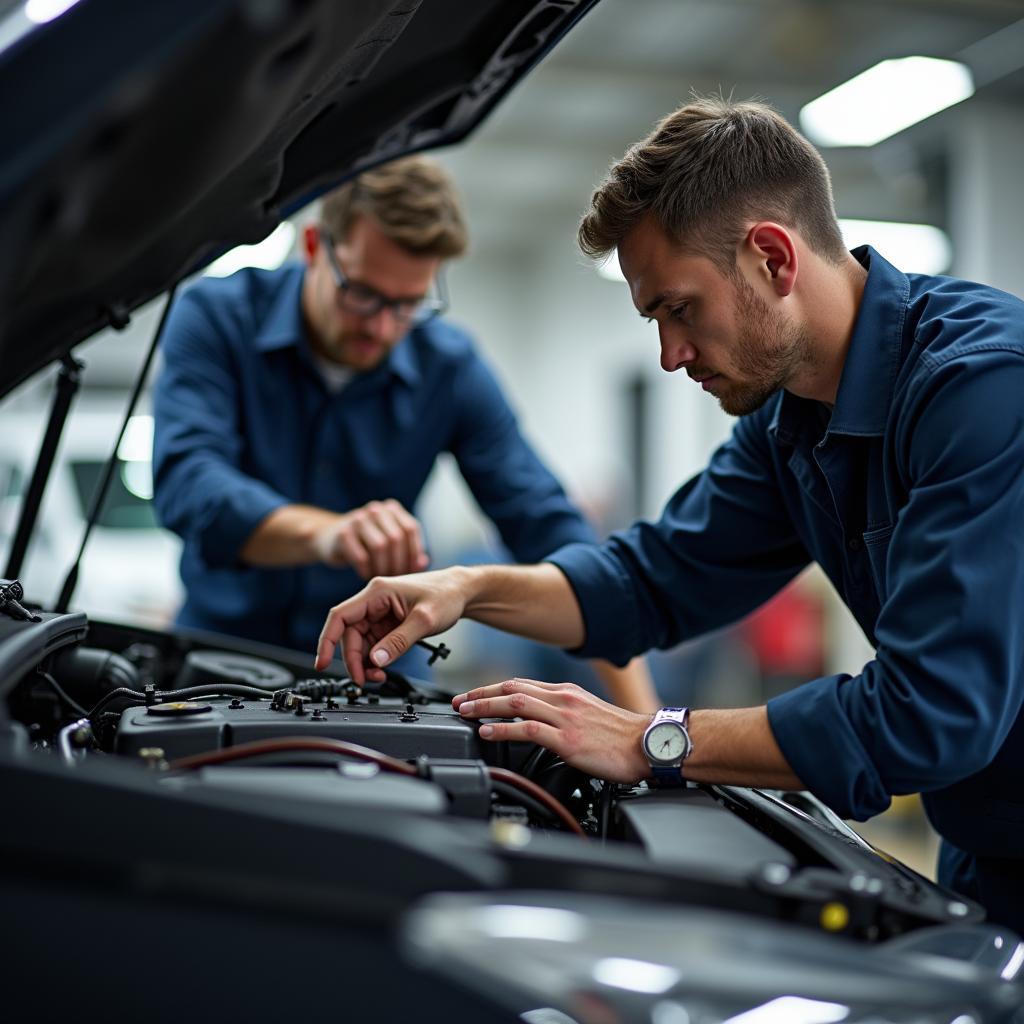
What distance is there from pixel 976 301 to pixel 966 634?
0.45 meters

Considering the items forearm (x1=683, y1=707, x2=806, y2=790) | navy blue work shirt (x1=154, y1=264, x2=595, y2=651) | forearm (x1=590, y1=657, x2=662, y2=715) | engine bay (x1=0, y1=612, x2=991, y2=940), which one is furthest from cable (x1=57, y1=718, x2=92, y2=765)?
forearm (x1=590, y1=657, x2=662, y2=715)

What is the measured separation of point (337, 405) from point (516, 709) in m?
1.16

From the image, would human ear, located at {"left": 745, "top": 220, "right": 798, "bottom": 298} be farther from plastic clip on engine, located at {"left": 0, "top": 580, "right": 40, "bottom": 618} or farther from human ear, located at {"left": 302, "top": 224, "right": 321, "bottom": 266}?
human ear, located at {"left": 302, "top": 224, "right": 321, "bottom": 266}

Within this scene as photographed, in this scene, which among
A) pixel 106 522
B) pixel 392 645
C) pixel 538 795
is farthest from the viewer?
pixel 106 522

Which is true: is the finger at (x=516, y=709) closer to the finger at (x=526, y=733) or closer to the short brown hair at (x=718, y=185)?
the finger at (x=526, y=733)

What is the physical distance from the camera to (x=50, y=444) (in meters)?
1.63

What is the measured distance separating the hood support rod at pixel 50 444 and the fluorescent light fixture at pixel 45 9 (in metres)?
0.71

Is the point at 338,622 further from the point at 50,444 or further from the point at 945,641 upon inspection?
the point at 945,641

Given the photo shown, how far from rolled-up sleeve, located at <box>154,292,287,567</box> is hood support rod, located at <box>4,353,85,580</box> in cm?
31

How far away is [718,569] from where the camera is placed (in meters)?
1.72

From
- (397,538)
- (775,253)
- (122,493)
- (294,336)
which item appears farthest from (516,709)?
(122,493)

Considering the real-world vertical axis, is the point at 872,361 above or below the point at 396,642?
above

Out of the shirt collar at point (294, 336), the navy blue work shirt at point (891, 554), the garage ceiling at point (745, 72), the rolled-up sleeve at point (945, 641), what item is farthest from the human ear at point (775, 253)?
the garage ceiling at point (745, 72)

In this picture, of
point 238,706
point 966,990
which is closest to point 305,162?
point 238,706
